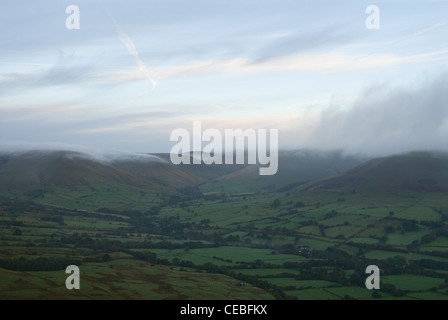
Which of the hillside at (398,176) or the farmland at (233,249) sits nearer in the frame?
the farmland at (233,249)

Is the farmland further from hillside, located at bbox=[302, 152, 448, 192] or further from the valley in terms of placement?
hillside, located at bbox=[302, 152, 448, 192]

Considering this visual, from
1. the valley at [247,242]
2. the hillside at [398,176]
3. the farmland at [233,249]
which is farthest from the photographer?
the hillside at [398,176]

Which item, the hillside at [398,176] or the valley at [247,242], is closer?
the valley at [247,242]

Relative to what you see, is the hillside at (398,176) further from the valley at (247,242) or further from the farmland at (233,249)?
the farmland at (233,249)

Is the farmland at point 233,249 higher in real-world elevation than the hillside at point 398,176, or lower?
lower

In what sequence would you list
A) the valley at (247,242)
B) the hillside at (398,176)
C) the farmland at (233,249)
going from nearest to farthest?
the farmland at (233,249) < the valley at (247,242) < the hillside at (398,176)

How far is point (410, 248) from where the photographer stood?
333 feet

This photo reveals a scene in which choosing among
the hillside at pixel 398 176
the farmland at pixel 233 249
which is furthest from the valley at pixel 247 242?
the hillside at pixel 398 176

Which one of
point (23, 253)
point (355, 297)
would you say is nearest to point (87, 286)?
point (23, 253)

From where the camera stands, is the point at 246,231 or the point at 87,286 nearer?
the point at 87,286
